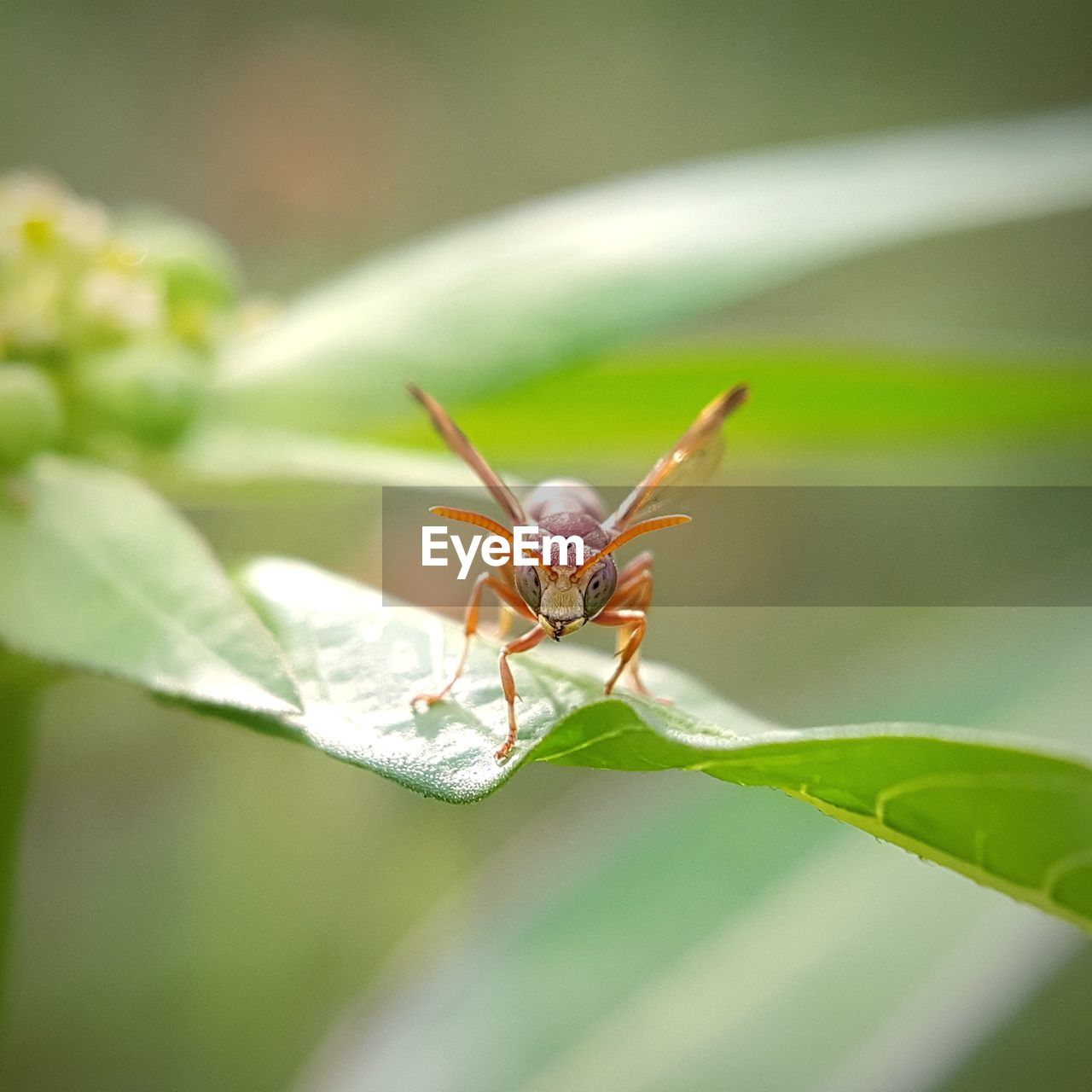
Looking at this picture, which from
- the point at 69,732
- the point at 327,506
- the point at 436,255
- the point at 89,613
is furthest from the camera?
the point at 327,506

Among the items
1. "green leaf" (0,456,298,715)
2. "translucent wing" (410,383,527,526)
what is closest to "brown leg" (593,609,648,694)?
"translucent wing" (410,383,527,526)

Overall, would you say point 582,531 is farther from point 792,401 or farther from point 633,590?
point 792,401

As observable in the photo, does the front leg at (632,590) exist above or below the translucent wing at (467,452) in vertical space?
below

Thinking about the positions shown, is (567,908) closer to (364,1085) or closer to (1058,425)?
(364,1085)

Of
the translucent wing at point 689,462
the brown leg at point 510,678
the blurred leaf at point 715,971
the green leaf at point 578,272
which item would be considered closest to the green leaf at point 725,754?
the brown leg at point 510,678

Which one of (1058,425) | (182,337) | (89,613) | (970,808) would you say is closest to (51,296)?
(182,337)

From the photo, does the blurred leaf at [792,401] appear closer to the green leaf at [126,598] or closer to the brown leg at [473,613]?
the brown leg at [473,613]

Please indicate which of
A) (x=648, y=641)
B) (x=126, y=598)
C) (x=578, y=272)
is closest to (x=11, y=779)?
(x=126, y=598)
